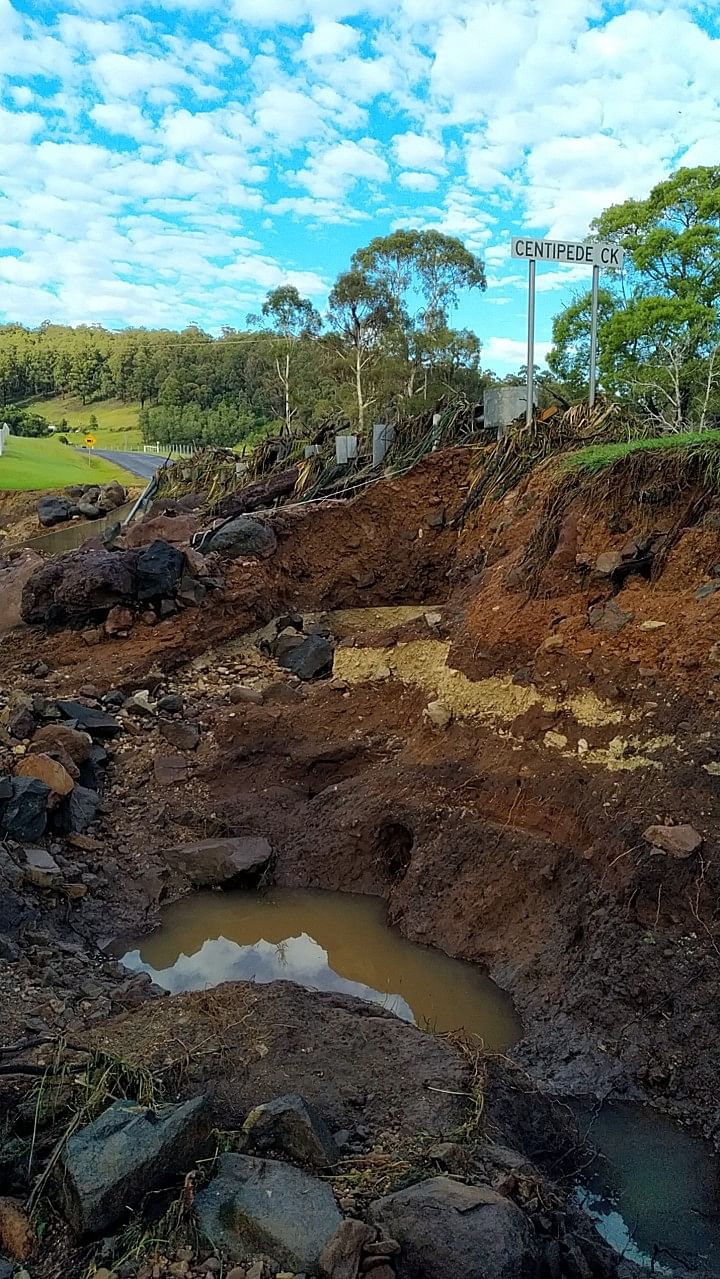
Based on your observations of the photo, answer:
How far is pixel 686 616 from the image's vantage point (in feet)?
19.7

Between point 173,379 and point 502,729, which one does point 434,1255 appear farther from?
point 173,379

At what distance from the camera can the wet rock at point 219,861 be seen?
6.06 m

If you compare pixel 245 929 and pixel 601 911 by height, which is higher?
pixel 601 911

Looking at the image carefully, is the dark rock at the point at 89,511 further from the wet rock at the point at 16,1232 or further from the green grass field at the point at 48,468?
the wet rock at the point at 16,1232

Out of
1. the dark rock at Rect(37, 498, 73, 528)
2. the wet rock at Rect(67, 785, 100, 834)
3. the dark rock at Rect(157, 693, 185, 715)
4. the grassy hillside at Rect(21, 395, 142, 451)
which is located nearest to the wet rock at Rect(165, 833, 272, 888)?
the wet rock at Rect(67, 785, 100, 834)

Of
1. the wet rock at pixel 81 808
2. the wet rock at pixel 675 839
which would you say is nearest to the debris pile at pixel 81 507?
the wet rock at pixel 81 808

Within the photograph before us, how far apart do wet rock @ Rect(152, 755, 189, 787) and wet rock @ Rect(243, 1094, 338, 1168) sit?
14.2ft

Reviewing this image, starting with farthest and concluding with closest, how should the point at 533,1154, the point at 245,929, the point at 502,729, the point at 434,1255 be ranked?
1. the point at 502,729
2. the point at 245,929
3. the point at 533,1154
4. the point at 434,1255

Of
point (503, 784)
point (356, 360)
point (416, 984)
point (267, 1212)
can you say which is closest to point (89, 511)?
point (356, 360)

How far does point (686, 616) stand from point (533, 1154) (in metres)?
3.69

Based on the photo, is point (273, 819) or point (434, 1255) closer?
point (434, 1255)

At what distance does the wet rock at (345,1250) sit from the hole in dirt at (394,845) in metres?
3.82

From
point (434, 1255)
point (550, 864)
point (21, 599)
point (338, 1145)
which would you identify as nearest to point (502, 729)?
point (550, 864)

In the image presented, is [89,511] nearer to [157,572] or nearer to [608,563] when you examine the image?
[157,572]
